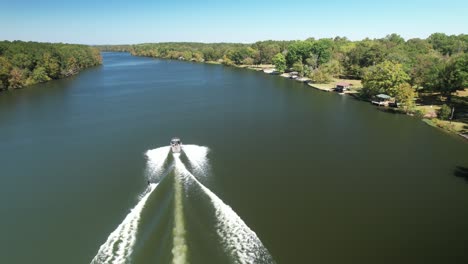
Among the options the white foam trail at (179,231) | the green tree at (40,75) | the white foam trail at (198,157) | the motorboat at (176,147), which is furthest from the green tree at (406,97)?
the green tree at (40,75)

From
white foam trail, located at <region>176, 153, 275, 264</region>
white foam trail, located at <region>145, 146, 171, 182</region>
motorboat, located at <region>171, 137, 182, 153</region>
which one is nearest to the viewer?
white foam trail, located at <region>176, 153, 275, 264</region>

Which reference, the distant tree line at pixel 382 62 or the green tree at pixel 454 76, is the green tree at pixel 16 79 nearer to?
the distant tree line at pixel 382 62

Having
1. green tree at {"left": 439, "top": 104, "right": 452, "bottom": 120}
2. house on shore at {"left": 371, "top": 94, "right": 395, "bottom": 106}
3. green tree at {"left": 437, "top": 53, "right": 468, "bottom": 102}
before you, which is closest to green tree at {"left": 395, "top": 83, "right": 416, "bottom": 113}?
house on shore at {"left": 371, "top": 94, "right": 395, "bottom": 106}

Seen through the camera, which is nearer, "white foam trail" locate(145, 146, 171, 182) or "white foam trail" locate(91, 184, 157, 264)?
"white foam trail" locate(91, 184, 157, 264)

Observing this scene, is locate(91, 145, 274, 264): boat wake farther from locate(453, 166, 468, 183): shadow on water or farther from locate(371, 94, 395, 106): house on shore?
locate(371, 94, 395, 106): house on shore

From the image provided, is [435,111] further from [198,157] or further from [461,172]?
[198,157]

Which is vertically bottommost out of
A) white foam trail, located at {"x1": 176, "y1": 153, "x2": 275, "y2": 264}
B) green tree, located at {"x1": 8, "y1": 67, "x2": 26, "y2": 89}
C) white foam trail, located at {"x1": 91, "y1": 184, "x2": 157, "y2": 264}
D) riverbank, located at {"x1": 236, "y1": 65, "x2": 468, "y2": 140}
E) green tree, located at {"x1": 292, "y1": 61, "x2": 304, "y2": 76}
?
white foam trail, located at {"x1": 91, "y1": 184, "x2": 157, "y2": 264}

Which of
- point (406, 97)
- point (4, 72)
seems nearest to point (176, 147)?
point (406, 97)

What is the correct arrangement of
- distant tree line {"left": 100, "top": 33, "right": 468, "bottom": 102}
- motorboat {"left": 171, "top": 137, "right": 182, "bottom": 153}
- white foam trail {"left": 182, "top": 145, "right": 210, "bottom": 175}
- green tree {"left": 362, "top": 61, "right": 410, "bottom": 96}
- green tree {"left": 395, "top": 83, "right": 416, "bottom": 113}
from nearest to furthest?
white foam trail {"left": 182, "top": 145, "right": 210, "bottom": 175}, motorboat {"left": 171, "top": 137, "right": 182, "bottom": 153}, green tree {"left": 395, "top": 83, "right": 416, "bottom": 113}, distant tree line {"left": 100, "top": 33, "right": 468, "bottom": 102}, green tree {"left": 362, "top": 61, "right": 410, "bottom": 96}
